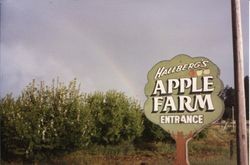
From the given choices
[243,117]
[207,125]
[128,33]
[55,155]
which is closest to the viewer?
[243,117]

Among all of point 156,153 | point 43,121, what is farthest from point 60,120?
point 156,153

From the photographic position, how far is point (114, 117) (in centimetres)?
727

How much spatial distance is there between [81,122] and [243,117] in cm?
277

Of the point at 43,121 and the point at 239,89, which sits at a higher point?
the point at 239,89

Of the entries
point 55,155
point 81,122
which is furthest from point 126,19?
point 55,155

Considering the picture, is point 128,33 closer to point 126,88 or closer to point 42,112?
point 126,88

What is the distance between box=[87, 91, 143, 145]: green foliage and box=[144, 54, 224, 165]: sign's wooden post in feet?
1.10

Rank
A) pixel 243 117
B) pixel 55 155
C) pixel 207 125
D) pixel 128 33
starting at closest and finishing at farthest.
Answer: pixel 243 117
pixel 207 125
pixel 128 33
pixel 55 155

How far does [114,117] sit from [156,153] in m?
0.95

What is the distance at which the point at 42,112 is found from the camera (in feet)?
24.7

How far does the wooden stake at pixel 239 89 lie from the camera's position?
538cm

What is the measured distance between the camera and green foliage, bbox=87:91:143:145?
6938 millimetres

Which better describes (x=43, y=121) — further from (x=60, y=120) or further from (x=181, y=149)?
(x=181, y=149)

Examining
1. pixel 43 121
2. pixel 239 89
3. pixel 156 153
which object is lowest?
pixel 156 153
